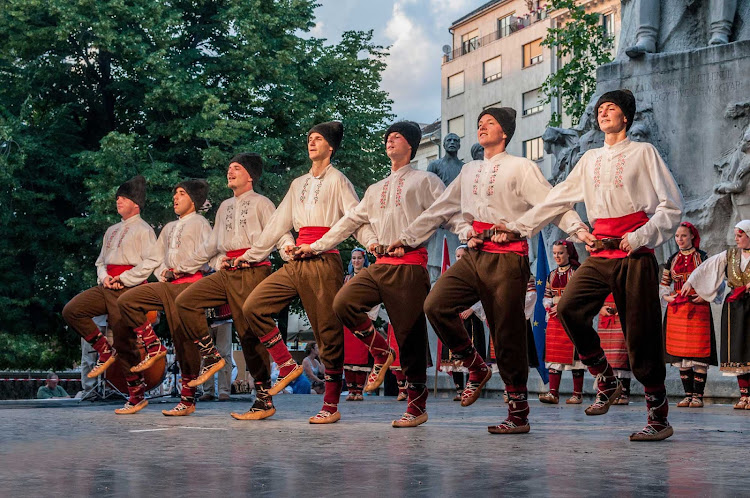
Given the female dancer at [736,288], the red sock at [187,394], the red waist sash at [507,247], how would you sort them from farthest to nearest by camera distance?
the female dancer at [736,288], the red sock at [187,394], the red waist sash at [507,247]

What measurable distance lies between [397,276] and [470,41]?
55043 mm

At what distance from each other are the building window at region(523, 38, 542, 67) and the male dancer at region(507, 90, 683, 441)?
48270 millimetres

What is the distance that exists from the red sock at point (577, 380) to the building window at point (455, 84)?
160 feet

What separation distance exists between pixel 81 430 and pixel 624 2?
33.2 ft

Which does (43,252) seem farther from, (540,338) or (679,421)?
(679,421)

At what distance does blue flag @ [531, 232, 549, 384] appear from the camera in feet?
45.5

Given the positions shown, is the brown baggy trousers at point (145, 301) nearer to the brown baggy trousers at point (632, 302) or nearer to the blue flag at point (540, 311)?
the brown baggy trousers at point (632, 302)

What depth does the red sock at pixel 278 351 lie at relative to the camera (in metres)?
9.36

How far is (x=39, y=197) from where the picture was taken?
2702 centimetres

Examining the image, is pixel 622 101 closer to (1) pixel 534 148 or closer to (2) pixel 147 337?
(2) pixel 147 337

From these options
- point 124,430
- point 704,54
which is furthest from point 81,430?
point 704,54

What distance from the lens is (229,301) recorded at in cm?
1002

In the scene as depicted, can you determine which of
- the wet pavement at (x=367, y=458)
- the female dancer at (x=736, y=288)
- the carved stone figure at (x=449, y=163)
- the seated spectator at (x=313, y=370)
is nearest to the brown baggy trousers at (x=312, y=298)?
the wet pavement at (x=367, y=458)

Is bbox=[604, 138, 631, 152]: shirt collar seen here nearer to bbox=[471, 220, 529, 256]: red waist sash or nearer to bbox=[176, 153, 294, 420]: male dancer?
bbox=[471, 220, 529, 256]: red waist sash
